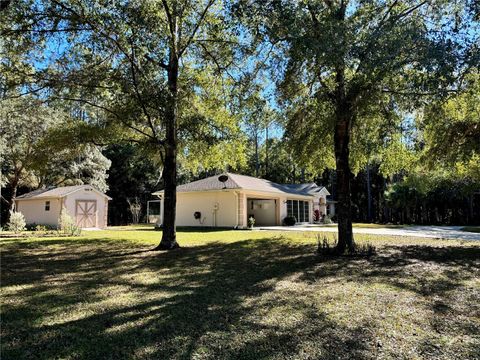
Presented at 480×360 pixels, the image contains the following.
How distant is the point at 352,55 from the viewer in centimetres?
793

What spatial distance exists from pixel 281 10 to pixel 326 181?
38.5 m

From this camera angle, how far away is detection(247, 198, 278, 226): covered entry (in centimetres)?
2712

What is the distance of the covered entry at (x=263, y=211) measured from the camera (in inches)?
1068

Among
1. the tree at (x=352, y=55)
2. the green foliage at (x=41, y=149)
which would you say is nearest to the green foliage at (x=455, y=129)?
the tree at (x=352, y=55)

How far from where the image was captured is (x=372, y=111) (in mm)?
10156

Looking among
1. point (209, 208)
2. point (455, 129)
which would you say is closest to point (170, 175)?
point (455, 129)

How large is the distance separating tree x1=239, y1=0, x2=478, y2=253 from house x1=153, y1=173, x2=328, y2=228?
11008 millimetres

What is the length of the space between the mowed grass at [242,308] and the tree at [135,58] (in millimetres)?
4359

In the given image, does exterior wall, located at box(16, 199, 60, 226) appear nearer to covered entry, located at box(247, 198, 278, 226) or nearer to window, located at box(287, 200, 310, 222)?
covered entry, located at box(247, 198, 278, 226)

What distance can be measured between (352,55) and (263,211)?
68.4 ft

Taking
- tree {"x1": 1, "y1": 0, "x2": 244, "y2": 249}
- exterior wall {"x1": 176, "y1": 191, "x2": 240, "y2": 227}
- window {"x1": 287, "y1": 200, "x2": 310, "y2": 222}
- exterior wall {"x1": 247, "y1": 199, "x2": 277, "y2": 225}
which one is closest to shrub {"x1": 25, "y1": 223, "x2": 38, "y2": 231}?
Result: exterior wall {"x1": 176, "y1": 191, "x2": 240, "y2": 227}

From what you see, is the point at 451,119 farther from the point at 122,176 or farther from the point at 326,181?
the point at 326,181

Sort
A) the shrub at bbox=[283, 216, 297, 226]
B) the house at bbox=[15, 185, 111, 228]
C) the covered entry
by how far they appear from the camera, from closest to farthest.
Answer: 1. the house at bbox=[15, 185, 111, 228]
2. the shrub at bbox=[283, 216, 297, 226]
3. the covered entry

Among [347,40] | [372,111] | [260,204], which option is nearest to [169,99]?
[347,40]
